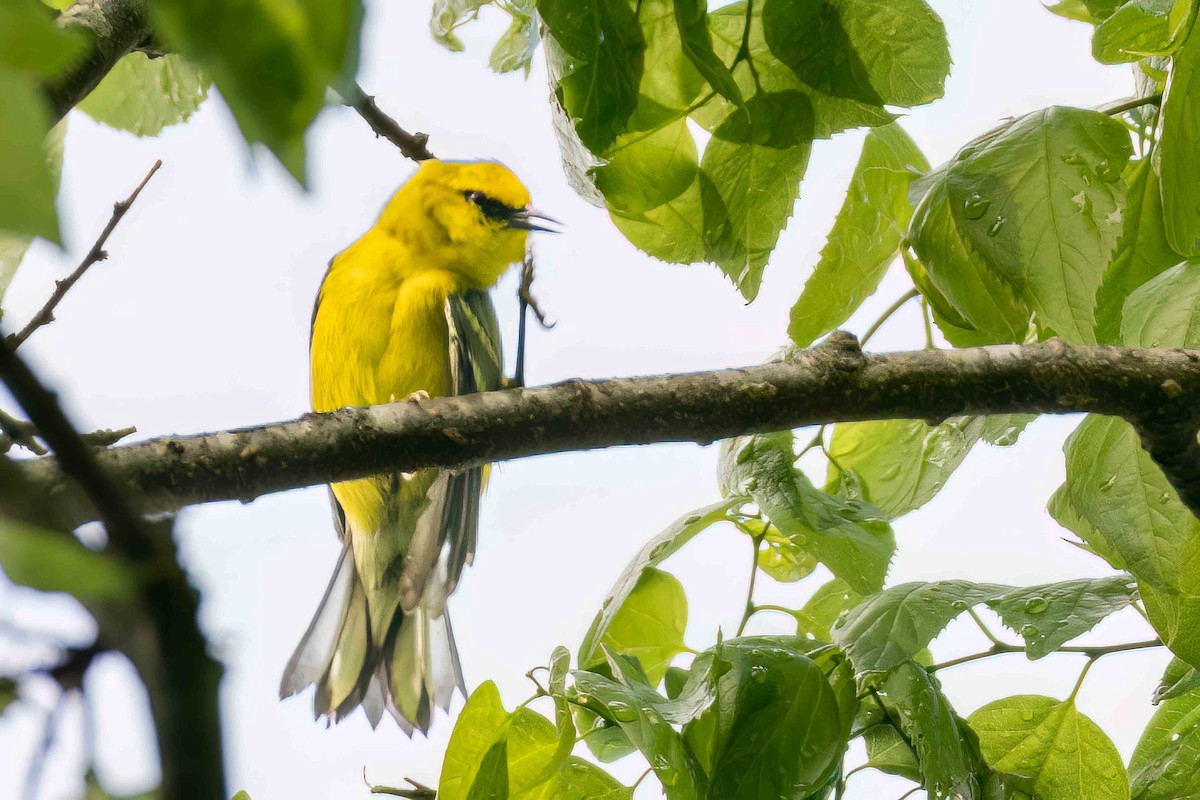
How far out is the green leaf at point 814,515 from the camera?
0.77 metres

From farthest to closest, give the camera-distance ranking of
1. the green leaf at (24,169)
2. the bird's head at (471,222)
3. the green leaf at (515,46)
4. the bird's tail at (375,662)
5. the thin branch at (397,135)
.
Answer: the bird's head at (471,222) < the bird's tail at (375,662) < the thin branch at (397,135) < the green leaf at (515,46) < the green leaf at (24,169)

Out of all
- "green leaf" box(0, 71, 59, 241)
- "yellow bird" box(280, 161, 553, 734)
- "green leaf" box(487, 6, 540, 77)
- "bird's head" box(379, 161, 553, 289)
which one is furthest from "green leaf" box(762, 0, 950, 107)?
"bird's head" box(379, 161, 553, 289)

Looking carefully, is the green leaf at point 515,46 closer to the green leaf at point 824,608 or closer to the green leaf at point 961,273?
the green leaf at point 961,273

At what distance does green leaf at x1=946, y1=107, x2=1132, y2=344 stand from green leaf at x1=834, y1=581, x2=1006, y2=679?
0.21 m

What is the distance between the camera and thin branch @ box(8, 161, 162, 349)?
76cm

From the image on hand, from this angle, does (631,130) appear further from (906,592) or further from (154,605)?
(154,605)

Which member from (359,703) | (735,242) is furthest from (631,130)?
(359,703)

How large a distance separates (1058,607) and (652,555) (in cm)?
29

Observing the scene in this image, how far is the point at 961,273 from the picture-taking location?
2.22ft

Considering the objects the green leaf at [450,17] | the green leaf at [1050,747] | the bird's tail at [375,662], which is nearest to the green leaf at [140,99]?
the green leaf at [450,17]

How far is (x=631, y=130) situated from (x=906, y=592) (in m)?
0.38

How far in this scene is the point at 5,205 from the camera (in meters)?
0.13

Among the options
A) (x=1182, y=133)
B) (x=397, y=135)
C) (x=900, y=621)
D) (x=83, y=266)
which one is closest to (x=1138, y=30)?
(x=1182, y=133)

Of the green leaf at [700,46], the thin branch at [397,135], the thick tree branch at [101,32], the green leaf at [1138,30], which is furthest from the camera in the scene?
the thin branch at [397,135]
